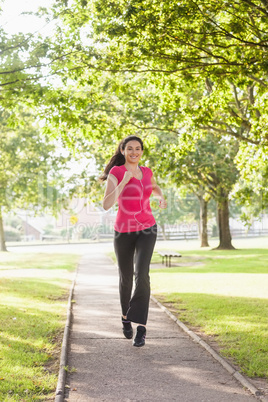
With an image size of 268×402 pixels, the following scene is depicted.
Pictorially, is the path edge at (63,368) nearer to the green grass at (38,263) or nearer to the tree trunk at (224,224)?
the green grass at (38,263)

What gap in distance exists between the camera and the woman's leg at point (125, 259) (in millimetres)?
5445

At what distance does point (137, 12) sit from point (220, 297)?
6.10 metres

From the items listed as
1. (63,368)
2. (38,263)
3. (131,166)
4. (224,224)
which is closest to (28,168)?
(38,263)

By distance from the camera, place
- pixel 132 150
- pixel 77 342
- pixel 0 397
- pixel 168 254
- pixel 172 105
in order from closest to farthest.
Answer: pixel 0 397
pixel 132 150
pixel 77 342
pixel 172 105
pixel 168 254

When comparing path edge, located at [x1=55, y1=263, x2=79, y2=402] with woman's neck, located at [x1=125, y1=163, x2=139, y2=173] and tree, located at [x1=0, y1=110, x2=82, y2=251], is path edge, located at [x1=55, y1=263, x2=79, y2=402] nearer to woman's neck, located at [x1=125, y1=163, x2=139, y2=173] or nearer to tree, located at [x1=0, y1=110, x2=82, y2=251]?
woman's neck, located at [x1=125, y1=163, x2=139, y2=173]

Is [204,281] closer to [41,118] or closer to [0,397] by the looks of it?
[41,118]

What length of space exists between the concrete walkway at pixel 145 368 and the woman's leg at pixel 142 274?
1.41 ft

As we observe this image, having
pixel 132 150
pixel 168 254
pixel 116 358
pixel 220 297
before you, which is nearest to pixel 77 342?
pixel 116 358

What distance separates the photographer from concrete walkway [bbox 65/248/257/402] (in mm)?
4027

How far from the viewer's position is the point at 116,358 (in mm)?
5141

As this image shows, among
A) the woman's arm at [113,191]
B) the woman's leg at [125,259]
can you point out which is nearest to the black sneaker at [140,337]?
the woman's leg at [125,259]

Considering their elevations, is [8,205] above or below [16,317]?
above

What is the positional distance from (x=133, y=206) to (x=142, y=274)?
2.53ft

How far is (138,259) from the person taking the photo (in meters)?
5.35
